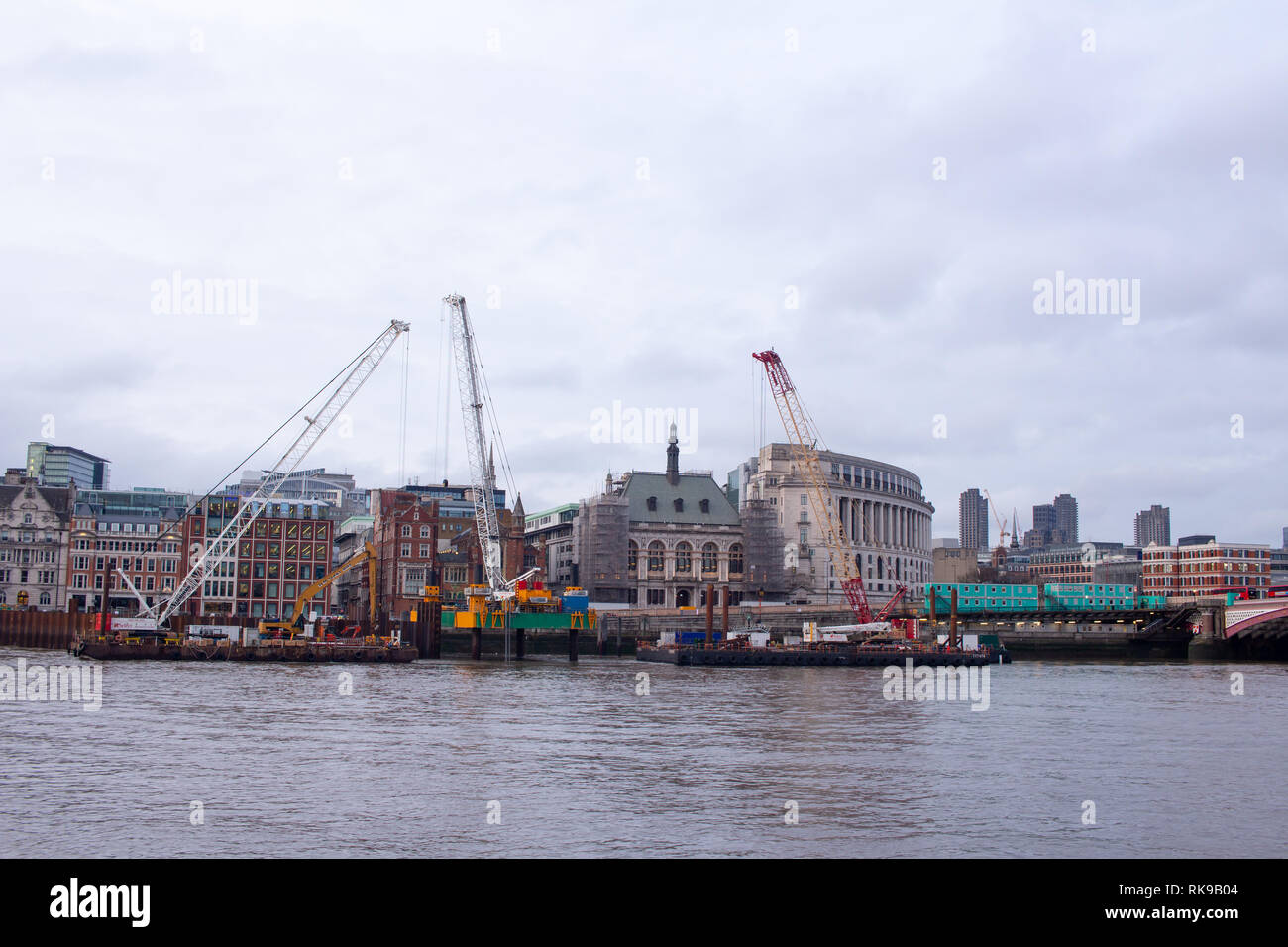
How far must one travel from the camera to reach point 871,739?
4719cm

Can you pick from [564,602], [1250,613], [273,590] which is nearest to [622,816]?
[564,602]

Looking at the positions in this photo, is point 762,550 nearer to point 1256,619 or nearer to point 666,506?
point 666,506

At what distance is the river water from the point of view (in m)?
27.0

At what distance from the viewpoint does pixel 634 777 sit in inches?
1432

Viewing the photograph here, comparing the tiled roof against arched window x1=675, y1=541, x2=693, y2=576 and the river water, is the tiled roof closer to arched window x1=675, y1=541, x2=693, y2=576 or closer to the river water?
arched window x1=675, y1=541, x2=693, y2=576

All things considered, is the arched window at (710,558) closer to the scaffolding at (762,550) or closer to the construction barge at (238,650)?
the scaffolding at (762,550)

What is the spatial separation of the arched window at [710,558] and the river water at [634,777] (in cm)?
12300

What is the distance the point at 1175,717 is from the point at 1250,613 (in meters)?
87.1

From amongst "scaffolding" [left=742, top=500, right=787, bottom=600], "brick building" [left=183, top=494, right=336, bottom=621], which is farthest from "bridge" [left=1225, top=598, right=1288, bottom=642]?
"brick building" [left=183, top=494, right=336, bottom=621]

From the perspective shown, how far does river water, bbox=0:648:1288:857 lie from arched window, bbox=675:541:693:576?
122 m

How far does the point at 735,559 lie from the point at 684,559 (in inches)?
A: 361

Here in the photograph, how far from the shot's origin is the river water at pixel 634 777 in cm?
2695
